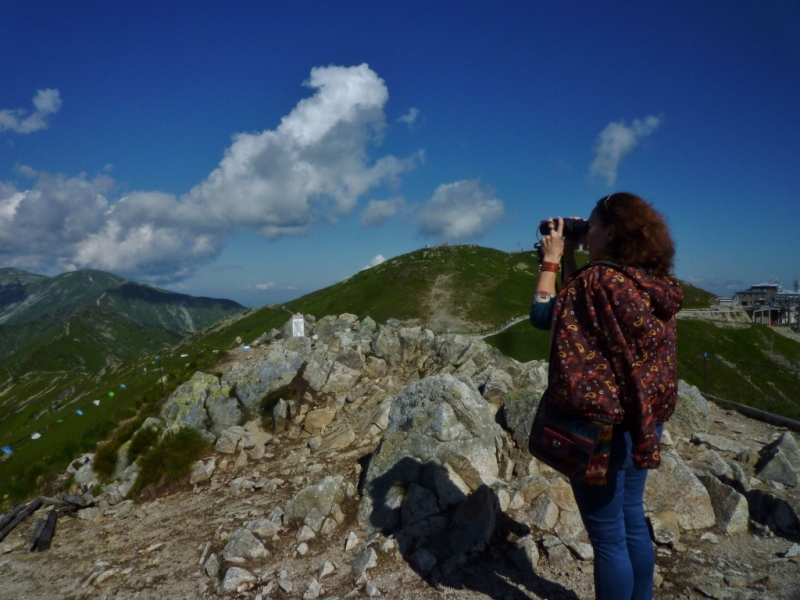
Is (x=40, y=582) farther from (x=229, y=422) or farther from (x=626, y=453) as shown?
(x=626, y=453)

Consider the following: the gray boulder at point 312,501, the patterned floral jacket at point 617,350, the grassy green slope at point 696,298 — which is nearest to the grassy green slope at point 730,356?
the grassy green slope at point 696,298

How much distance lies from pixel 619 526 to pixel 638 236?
2511mm

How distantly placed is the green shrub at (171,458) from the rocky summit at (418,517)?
0.88 ft

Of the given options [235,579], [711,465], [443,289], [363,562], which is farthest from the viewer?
[443,289]

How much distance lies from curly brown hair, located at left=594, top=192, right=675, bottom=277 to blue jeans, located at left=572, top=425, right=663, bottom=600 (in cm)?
142

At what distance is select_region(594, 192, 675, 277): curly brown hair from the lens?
3.92 m

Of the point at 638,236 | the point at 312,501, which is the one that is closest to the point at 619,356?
the point at 638,236

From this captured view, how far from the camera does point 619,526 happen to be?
4.09 meters

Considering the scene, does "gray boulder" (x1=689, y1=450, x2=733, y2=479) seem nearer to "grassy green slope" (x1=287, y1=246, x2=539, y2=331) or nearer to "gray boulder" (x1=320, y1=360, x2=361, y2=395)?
"gray boulder" (x1=320, y1=360, x2=361, y2=395)

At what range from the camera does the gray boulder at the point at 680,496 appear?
6.63m

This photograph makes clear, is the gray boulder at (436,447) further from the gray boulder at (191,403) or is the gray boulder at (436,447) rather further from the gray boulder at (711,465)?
the gray boulder at (191,403)

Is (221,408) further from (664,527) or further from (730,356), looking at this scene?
(730,356)

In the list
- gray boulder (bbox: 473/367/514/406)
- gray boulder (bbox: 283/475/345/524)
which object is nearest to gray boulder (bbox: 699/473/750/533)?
gray boulder (bbox: 473/367/514/406)

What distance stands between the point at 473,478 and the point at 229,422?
29.5 feet
